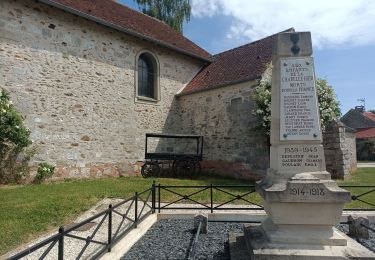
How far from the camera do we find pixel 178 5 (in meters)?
23.8

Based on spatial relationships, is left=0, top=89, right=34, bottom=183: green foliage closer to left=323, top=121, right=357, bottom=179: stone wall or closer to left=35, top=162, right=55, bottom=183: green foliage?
left=35, top=162, right=55, bottom=183: green foliage

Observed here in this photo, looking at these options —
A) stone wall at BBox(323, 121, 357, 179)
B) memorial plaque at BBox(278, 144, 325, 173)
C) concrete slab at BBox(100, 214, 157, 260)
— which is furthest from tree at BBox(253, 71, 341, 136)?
memorial plaque at BBox(278, 144, 325, 173)

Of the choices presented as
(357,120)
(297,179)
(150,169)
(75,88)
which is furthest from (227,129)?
(357,120)

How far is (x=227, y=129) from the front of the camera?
13969 millimetres

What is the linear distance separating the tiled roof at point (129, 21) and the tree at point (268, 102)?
5009 millimetres

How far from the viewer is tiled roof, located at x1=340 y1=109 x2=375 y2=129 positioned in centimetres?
4142

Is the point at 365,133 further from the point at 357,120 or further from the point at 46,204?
the point at 46,204

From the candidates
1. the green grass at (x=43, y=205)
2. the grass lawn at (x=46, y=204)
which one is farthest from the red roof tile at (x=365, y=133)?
the green grass at (x=43, y=205)

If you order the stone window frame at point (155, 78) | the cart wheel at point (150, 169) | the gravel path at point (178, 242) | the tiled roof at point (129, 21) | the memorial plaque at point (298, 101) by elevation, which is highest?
→ the tiled roof at point (129, 21)

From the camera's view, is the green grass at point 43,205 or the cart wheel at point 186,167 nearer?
the green grass at point 43,205

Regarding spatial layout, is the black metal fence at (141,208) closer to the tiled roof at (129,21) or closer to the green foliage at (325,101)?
the green foliage at (325,101)

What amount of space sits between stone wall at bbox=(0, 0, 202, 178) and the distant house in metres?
28.9

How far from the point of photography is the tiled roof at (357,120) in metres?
41.4

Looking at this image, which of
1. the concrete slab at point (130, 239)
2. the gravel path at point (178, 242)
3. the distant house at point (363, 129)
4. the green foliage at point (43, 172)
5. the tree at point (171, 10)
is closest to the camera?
the concrete slab at point (130, 239)
